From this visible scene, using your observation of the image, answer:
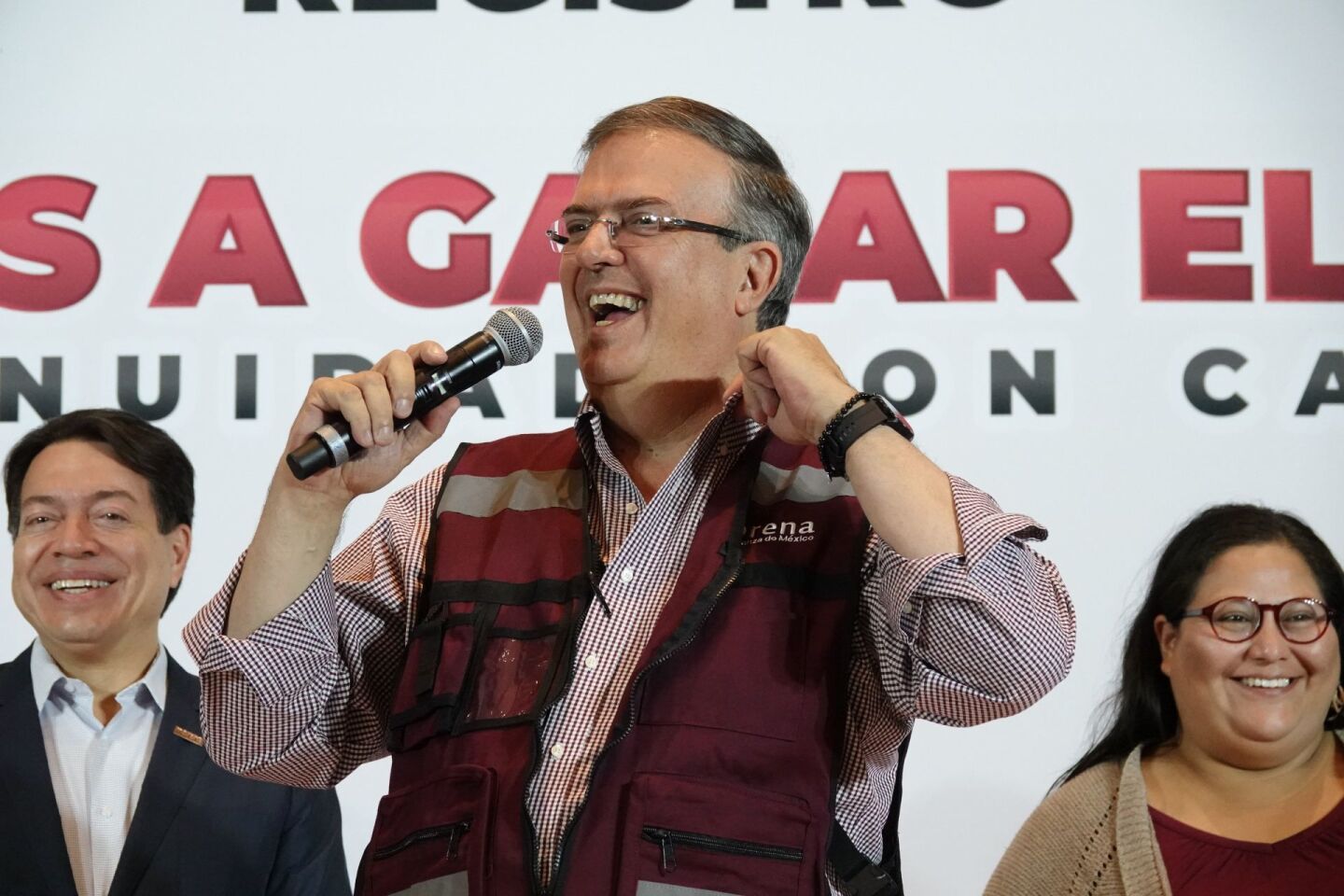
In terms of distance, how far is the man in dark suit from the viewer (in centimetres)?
273

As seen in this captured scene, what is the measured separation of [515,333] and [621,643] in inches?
14.7

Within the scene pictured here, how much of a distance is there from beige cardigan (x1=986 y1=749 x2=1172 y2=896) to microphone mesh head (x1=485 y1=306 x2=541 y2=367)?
4.21ft

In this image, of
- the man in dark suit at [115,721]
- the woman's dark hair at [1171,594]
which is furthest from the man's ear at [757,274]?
the man in dark suit at [115,721]

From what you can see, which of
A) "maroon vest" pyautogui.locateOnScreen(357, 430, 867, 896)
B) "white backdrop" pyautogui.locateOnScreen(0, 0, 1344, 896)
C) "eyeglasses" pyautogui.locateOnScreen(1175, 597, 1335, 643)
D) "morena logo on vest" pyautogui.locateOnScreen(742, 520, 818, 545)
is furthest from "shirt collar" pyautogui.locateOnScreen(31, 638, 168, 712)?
"eyeglasses" pyautogui.locateOnScreen(1175, 597, 1335, 643)

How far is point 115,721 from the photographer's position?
114 inches

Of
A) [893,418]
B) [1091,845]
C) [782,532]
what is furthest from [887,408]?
[1091,845]

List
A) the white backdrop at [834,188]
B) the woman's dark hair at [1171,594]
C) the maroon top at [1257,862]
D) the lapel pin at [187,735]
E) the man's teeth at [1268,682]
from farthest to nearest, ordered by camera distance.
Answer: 1. the white backdrop at [834,188]
2. the lapel pin at [187,735]
3. the woman's dark hair at [1171,594]
4. the man's teeth at [1268,682]
5. the maroon top at [1257,862]

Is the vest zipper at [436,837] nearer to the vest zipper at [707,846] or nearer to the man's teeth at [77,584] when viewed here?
the vest zipper at [707,846]

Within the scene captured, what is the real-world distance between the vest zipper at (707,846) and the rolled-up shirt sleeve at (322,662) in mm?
428

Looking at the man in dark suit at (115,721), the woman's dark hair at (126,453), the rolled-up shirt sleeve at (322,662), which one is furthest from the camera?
the woman's dark hair at (126,453)

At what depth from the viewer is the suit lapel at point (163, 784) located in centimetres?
270

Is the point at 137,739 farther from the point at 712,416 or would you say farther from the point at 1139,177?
the point at 1139,177

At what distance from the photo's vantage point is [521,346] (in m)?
1.80

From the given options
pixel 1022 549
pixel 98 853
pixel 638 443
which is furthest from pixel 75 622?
pixel 1022 549
